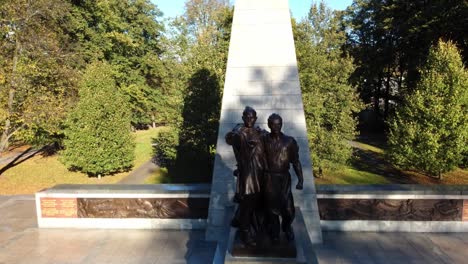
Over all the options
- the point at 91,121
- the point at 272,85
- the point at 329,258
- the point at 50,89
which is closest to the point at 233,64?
the point at 272,85

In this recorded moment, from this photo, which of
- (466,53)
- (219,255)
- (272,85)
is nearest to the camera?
(219,255)

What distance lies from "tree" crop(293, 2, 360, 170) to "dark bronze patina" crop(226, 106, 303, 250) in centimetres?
1011

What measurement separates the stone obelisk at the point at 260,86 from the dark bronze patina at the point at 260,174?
2.93m

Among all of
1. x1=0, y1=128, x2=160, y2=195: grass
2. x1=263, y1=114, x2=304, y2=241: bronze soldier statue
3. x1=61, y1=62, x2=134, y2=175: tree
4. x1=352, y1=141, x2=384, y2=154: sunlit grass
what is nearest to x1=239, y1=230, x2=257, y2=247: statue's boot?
x1=263, y1=114, x2=304, y2=241: bronze soldier statue

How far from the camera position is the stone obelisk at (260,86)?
316 inches

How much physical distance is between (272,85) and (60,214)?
6687 mm

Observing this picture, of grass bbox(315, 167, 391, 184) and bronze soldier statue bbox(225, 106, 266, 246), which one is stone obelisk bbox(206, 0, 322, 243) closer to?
bronze soldier statue bbox(225, 106, 266, 246)

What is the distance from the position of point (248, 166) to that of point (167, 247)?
3.99 meters

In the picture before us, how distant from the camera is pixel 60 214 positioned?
29.0 feet

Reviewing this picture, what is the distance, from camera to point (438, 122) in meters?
15.2

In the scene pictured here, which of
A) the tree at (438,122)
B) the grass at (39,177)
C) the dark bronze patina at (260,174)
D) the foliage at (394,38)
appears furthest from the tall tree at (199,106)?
the foliage at (394,38)

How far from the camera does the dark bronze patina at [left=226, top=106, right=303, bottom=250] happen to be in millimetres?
4941

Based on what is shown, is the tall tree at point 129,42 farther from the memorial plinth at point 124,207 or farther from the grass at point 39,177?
the memorial plinth at point 124,207

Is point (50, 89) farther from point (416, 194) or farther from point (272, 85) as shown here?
point (416, 194)
